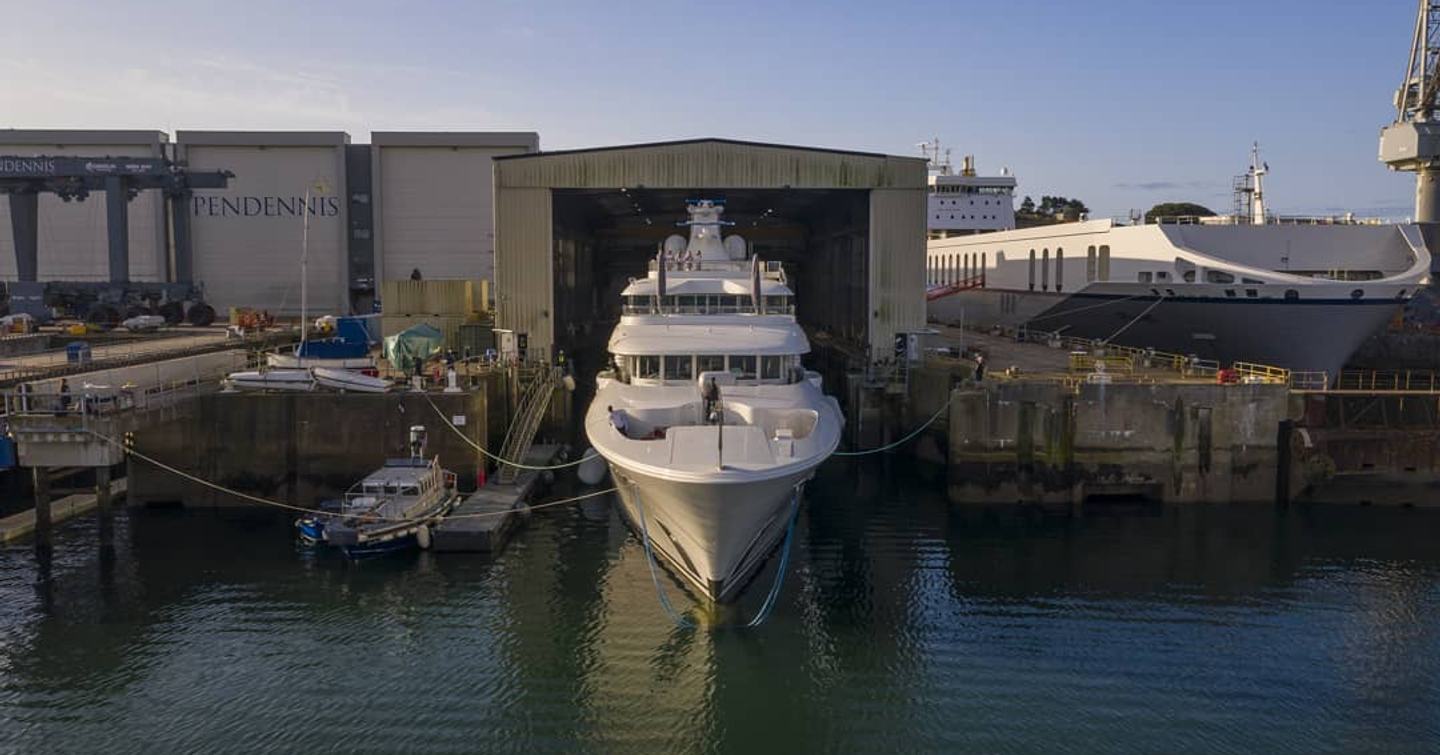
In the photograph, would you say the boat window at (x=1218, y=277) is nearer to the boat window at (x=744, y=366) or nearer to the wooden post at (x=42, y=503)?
the boat window at (x=744, y=366)

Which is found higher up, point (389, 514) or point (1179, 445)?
point (1179, 445)

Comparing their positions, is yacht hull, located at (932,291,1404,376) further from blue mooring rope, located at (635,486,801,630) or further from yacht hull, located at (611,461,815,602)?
yacht hull, located at (611,461,815,602)

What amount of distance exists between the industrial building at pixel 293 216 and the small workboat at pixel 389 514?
35284mm

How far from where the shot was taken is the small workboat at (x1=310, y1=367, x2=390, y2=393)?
103 feet

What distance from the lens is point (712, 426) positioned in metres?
22.5

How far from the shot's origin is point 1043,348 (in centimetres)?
4788

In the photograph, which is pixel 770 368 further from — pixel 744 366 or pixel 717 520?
pixel 717 520

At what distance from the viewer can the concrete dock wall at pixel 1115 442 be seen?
32.2 metres

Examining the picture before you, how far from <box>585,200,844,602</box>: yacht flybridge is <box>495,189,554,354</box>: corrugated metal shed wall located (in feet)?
24.6

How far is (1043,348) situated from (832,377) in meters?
10.6

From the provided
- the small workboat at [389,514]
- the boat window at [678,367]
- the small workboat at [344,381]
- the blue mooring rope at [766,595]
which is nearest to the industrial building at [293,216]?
the small workboat at [344,381]

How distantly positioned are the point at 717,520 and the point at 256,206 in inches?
2009

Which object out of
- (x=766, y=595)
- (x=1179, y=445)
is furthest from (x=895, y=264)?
(x=766, y=595)

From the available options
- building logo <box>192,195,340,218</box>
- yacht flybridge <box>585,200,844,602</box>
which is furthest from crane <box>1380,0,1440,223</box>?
building logo <box>192,195,340,218</box>
